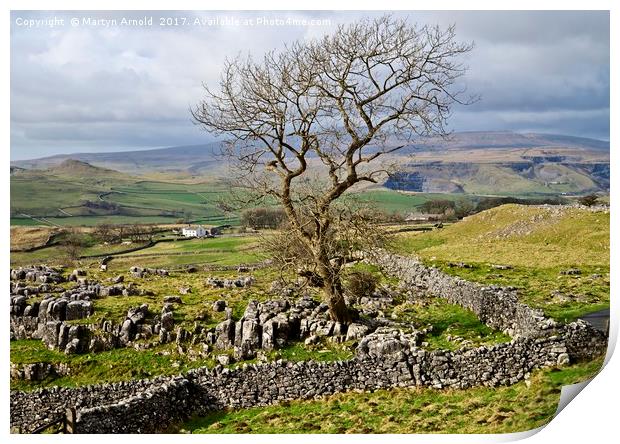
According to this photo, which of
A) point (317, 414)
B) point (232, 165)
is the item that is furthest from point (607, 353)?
point (232, 165)

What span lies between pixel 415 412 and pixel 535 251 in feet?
49.0

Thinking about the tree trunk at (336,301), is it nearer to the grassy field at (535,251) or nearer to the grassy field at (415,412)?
the grassy field at (535,251)

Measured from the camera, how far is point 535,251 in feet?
84.7

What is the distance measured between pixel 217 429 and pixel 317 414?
81.2 inches

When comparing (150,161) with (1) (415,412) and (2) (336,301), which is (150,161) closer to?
(2) (336,301)

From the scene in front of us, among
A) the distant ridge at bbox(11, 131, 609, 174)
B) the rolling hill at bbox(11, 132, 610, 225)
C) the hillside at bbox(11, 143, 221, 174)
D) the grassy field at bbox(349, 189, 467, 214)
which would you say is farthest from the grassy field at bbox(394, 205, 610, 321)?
the hillside at bbox(11, 143, 221, 174)

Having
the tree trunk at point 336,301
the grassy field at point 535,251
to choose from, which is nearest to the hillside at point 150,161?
the tree trunk at point 336,301

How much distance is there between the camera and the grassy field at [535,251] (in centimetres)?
1788

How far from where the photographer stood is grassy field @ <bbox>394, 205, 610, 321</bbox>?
17875mm

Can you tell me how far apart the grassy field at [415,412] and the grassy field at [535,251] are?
303cm

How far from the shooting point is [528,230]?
30.2m

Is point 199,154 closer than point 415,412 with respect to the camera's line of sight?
No

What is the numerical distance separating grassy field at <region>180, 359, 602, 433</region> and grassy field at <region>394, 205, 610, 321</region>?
303 centimetres

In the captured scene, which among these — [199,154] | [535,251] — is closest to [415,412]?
[535,251]
